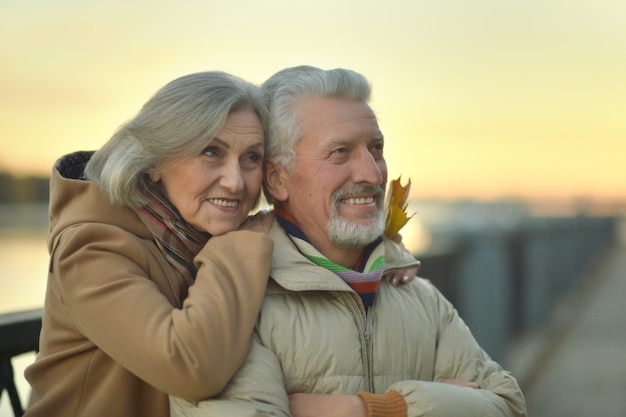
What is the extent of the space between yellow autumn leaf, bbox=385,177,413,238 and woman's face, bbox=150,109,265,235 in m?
0.72

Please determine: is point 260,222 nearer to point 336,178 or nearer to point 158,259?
point 336,178

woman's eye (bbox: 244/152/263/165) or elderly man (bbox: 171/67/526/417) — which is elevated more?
woman's eye (bbox: 244/152/263/165)

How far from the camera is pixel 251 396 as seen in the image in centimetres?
304

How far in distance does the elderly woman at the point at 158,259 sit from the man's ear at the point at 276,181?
0.17 metres

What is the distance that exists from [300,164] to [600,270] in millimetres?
16103

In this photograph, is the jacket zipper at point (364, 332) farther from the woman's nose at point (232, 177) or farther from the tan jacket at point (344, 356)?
the woman's nose at point (232, 177)

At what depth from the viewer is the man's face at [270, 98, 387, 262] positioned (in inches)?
139

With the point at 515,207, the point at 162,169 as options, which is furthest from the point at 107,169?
the point at 515,207

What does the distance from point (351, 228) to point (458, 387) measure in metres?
0.67

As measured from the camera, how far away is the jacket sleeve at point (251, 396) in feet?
9.84

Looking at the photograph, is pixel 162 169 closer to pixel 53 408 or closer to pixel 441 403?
pixel 53 408

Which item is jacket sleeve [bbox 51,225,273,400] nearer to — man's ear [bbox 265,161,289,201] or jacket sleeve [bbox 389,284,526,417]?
man's ear [bbox 265,161,289,201]

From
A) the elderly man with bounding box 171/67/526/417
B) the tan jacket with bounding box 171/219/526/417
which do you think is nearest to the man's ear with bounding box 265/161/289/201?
the elderly man with bounding box 171/67/526/417

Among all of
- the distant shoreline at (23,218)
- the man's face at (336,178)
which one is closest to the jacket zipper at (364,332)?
the man's face at (336,178)
